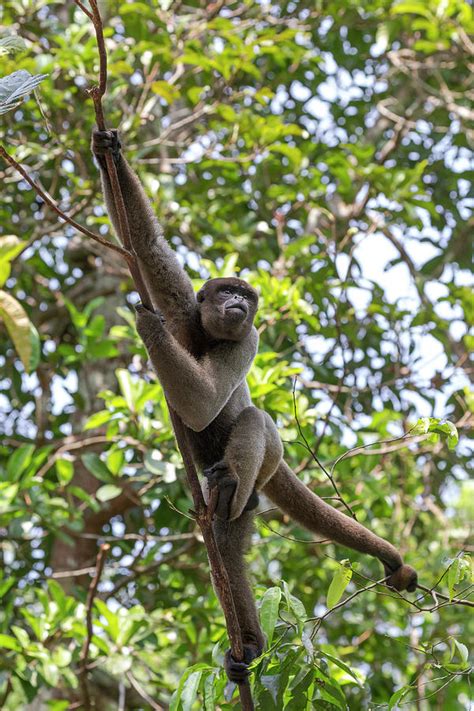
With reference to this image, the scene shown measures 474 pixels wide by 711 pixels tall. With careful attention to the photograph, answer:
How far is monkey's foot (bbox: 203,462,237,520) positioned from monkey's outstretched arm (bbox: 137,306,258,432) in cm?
25

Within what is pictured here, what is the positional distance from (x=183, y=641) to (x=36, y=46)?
4.81 meters

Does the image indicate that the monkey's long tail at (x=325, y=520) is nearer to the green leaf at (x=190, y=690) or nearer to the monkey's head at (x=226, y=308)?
the monkey's head at (x=226, y=308)

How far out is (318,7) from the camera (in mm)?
7773

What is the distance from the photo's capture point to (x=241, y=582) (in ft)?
14.2

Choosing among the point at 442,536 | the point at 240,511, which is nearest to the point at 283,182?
the point at 442,536

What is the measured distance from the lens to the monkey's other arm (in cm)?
406

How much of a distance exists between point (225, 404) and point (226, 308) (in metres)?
0.50

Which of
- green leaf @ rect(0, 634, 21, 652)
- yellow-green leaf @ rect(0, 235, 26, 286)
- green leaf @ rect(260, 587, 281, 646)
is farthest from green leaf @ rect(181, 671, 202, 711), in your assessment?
yellow-green leaf @ rect(0, 235, 26, 286)

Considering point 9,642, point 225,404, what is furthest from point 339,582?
point 9,642

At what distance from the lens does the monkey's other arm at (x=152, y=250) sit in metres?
4.06

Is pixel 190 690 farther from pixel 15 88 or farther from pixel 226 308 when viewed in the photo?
pixel 15 88

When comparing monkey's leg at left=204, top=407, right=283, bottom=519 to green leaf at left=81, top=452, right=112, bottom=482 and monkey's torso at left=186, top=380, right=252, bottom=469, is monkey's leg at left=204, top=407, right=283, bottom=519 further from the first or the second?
green leaf at left=81, top=452, right=112, bottom=482

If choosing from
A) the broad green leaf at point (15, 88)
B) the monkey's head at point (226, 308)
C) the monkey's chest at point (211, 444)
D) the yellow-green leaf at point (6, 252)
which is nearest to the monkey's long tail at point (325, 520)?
the monkey's chest at point (211, 444)

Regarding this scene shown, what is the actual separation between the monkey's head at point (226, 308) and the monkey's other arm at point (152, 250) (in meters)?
0.09
